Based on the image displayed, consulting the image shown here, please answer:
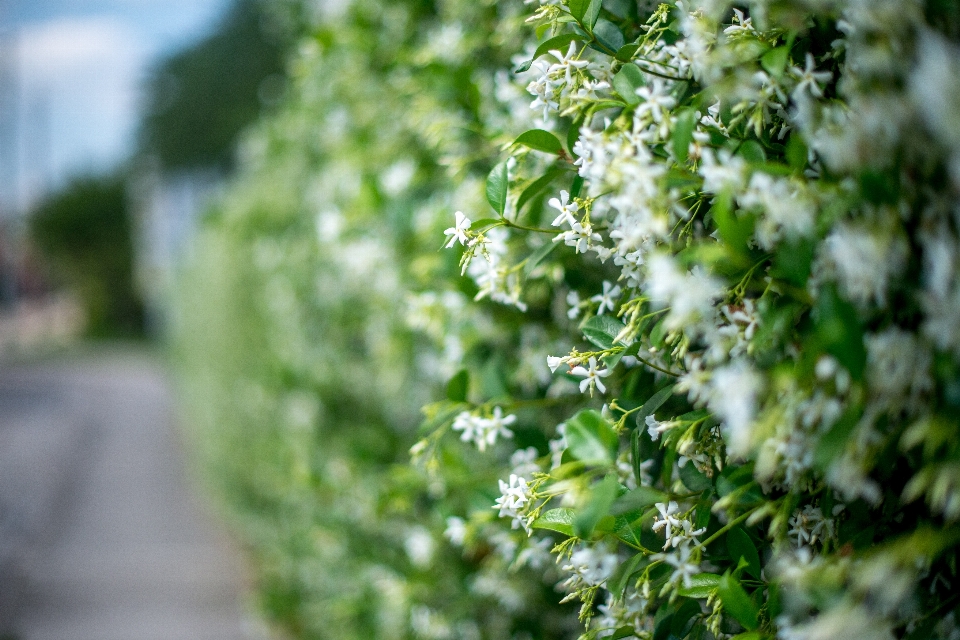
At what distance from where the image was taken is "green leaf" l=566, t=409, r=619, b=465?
89cm

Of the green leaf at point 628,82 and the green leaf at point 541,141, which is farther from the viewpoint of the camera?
the green leaf at point 541,141

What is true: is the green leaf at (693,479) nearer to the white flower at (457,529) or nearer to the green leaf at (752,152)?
the green leaf at (752,152)

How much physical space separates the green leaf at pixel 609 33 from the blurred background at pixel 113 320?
3.12m

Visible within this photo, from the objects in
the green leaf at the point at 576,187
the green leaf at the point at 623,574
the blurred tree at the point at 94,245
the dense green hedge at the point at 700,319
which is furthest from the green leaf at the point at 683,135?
the blurred tree at the point at 94,245

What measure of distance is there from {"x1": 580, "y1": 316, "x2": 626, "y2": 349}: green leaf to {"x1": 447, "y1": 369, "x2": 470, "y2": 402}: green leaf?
1.15 ft

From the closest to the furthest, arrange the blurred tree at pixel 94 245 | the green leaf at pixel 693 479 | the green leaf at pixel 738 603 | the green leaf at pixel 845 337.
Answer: the green leaf at pixel 845 337, the green leaf at pixel 738 603, the green leaf at pixel 693 479, the blurred tree at pixel 94 245

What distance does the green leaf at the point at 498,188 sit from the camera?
1.05m

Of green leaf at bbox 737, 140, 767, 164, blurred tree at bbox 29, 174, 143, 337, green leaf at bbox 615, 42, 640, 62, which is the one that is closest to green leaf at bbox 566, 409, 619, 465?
green leaf at bbox 737, 140, 767, 164

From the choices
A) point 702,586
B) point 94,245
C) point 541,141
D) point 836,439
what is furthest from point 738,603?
point 94,245

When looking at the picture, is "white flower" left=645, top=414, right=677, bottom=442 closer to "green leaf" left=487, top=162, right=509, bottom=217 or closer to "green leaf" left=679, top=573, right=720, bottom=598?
"green leaf" left=679, top=573, right=720, bottom=598

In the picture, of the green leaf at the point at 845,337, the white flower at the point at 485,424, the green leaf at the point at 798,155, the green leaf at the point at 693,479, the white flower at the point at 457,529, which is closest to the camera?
the green leaf at the point at 845,337

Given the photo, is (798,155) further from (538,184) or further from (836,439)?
(538,184)

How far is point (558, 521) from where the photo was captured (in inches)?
39.9

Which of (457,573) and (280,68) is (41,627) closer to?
(457,573)
